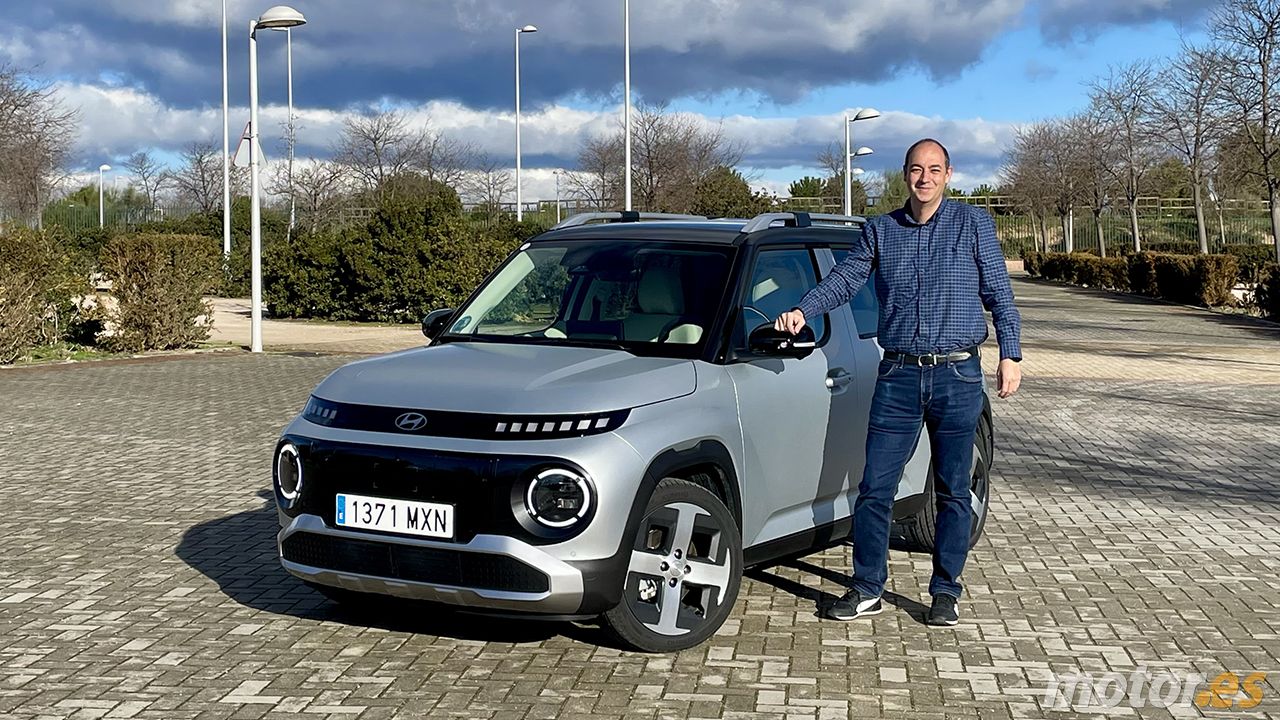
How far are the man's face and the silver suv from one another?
0.72 metres

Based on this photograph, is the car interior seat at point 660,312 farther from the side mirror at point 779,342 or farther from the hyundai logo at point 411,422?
the hyundai logo at point 411,422

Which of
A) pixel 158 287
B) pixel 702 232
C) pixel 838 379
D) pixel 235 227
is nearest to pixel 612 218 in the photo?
pixel 702 232

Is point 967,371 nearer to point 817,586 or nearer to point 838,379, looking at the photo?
point 838,379

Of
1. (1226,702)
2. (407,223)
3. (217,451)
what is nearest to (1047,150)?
(407,223)

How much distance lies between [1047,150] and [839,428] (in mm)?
66616

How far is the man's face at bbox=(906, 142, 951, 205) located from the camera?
18.8ft

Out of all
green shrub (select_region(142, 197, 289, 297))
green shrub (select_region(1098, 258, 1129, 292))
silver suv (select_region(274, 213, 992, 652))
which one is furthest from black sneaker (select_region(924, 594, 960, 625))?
green shrub (select_region(1098, 258, 1129, 292))

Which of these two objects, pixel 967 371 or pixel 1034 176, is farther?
pixel 1034 176

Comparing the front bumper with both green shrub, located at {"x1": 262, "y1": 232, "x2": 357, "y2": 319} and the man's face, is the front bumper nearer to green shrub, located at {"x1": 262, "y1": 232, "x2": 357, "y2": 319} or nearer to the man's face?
the man's face

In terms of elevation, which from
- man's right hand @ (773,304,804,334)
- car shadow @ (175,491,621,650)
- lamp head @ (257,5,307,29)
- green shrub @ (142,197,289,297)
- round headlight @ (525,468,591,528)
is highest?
lamp head @ (257,5,307,29)

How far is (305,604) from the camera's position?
6.26 metres

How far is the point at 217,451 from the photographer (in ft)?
36.2

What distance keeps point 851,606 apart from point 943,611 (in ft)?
1.22

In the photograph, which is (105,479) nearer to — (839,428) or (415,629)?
(415,629)
